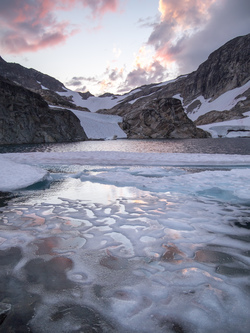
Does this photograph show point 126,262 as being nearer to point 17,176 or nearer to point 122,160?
point 17,176

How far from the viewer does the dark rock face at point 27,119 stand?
40.0m

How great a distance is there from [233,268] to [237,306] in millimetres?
741

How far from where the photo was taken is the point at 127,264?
303cm

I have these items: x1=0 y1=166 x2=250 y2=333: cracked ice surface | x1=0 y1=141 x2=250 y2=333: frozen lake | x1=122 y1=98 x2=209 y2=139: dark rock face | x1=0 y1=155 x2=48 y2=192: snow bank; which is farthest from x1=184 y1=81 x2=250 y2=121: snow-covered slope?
x1=0 y1=166 x2=250 y2=333: cracked ice surface

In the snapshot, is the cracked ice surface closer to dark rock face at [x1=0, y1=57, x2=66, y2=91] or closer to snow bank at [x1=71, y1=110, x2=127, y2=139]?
snow bank at [x1=71, y1=110, x2=127, y2=139]

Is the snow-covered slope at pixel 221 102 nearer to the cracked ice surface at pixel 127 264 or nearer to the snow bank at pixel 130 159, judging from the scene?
the snow bank at pixel 130 159

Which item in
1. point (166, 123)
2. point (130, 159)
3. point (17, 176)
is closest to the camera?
point (17, 176)

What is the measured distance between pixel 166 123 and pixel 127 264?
202ft

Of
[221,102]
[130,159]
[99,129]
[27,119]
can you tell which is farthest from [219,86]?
[130,159]

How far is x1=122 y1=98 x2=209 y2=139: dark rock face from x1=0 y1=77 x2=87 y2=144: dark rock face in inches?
841

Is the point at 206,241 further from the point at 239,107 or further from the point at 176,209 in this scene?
the point at 239,107

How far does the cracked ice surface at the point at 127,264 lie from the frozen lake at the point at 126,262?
12 millimetres

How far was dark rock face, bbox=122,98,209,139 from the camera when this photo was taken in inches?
2450

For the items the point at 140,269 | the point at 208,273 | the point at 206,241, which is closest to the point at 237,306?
the point at 208,273
